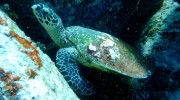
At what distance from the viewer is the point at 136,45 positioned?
4750mm

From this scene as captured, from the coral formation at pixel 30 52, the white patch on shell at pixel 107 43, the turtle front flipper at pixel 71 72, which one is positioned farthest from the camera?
the white patch on shell at pixel 107 43

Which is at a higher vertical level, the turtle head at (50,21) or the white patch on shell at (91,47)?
the turtle head at (50,21)

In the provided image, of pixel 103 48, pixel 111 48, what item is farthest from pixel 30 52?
pixel 111 48

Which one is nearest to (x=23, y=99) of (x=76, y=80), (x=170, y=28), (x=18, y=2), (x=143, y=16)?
(x=76, y=80)

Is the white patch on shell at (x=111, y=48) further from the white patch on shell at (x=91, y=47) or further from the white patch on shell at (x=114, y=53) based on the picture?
the white patch on shell at (x=91, y=47)

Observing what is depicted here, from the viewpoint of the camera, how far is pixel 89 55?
12.5 ft

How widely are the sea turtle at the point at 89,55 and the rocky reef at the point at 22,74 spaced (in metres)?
1.27

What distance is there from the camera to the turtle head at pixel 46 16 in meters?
3.88

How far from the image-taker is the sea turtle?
12.0 feet

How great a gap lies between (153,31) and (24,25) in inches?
104

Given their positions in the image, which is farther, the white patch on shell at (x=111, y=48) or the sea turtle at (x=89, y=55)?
the white patch on shell at (x=111, y=48)

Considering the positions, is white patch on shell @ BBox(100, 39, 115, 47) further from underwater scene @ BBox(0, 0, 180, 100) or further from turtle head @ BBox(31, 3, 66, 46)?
turtle head @ BBox(31, 3, 66, 46)

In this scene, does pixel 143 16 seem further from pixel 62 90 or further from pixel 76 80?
pixel 62 90

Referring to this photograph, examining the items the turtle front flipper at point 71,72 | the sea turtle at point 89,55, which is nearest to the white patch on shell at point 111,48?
the sea turtle at point 89,55
